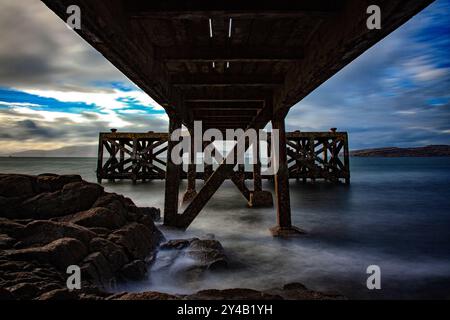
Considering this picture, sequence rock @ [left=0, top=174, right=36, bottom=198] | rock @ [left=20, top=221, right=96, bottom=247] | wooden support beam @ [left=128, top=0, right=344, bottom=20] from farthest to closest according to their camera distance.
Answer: rock @ [left=0, top=174, right=36, bottom=198] < rock @ [left=20, top=221, right=96, bottom=247] < wooden support beam @ [left=128, top=0, right=344, bottom=20]

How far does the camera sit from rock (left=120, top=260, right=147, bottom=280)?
2.99 metres

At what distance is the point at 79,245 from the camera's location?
2.72 meters

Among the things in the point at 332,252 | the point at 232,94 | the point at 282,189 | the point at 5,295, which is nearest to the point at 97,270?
the point at 5,295

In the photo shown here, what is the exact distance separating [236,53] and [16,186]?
369 cm

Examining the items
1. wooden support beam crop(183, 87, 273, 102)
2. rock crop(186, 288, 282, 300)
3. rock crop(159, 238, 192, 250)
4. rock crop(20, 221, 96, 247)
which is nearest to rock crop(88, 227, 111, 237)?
Answer: rock crop(20, 221, 96, 247)

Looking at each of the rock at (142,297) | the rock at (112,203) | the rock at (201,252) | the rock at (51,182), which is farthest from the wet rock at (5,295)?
the rock at (51,182)

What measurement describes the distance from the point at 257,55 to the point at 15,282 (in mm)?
3101

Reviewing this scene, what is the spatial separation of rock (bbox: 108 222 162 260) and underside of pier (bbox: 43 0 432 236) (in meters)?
1.92

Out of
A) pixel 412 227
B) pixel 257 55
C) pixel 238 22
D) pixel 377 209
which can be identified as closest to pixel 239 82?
pixel 257 55

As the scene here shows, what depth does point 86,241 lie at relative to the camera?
2.94 meters

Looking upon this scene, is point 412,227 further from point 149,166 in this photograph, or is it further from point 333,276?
point 149,166

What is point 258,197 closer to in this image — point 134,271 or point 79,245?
point 134,271

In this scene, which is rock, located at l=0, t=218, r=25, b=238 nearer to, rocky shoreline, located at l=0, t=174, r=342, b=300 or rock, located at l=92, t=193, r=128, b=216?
rocky shoreline, located at l=0, t=174, r=342, b=300

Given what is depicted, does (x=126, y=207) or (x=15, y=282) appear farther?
(x=126, y=207)
